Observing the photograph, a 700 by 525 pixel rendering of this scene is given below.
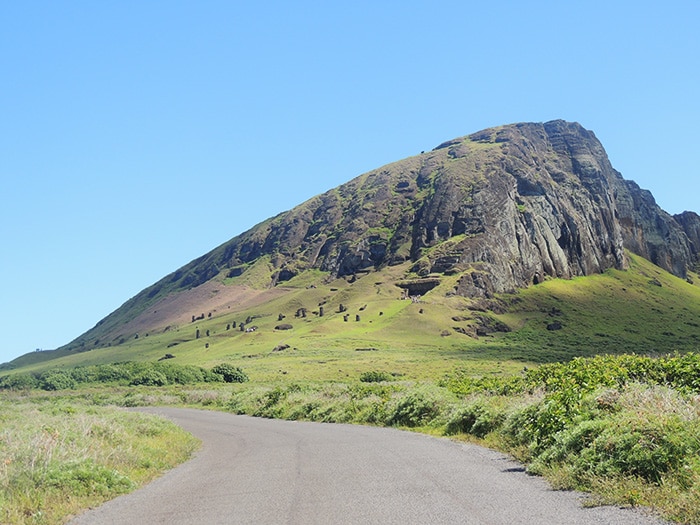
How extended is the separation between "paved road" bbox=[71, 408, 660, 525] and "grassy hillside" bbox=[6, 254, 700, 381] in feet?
219

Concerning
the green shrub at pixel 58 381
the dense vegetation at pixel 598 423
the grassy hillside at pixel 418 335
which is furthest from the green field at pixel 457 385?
the grassy hillside at pixel 418 335

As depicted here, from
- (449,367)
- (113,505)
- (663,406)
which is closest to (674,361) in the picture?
(663,406)

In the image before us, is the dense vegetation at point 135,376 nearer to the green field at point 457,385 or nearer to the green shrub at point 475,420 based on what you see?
the green field at point 457,385

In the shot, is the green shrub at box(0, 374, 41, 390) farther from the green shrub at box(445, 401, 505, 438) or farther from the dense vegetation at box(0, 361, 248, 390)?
the green shrub at box(445, 401, 505, 438)

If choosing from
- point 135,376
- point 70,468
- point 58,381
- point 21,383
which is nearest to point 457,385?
point 70,468

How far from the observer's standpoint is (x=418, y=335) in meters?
144

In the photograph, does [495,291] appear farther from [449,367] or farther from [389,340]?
[449,367]

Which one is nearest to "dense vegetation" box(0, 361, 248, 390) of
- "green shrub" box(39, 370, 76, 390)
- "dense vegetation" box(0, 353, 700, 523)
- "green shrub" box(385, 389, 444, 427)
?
"green shrub" box(39, 370, 76, 390)

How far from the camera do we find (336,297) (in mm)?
194750

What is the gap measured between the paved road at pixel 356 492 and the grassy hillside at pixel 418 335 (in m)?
66.6

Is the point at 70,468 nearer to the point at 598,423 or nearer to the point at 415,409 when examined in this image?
the point at 598,423

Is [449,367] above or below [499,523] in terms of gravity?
below

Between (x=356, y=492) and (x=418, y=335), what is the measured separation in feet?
441

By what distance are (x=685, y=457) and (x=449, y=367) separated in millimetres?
88157
